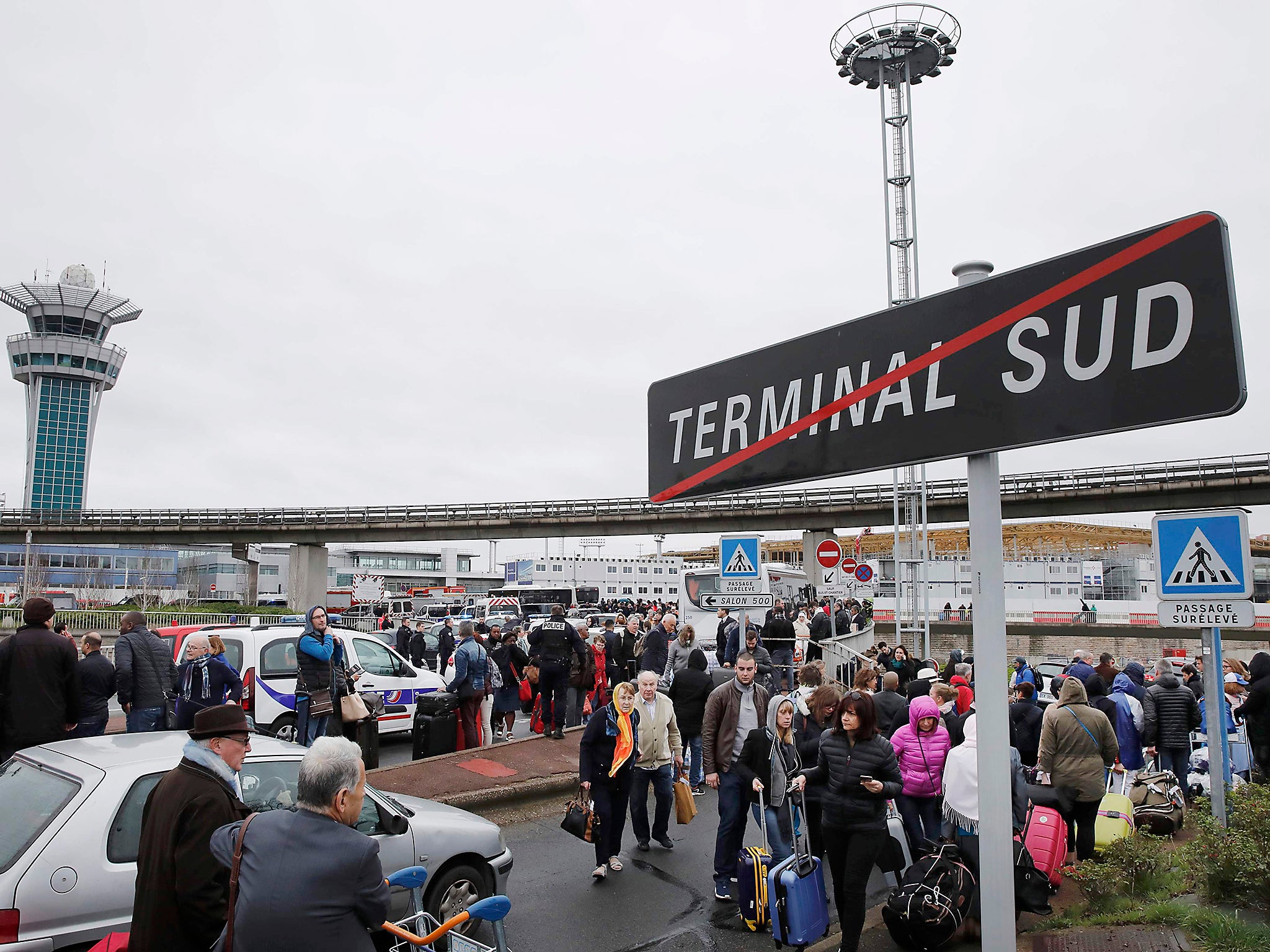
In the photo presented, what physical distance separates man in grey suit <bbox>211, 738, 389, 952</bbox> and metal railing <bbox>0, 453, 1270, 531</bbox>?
40.8m

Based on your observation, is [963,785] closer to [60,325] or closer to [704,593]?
[704,593]

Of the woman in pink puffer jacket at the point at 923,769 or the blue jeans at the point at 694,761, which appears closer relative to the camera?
the woman in pink puffer jacket at the point at 923,769

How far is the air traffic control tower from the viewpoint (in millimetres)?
99375

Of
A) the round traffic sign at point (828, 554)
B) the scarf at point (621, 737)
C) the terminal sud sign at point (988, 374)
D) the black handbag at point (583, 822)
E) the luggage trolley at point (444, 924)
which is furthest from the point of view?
the round traffic sign at point (828, 554)

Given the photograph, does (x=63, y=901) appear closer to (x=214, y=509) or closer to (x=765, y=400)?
(x=765, y=400)

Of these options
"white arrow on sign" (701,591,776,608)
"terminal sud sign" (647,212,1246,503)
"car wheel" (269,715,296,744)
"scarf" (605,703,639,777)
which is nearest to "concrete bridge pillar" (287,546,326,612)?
"car wheel" (269,715,296,744)

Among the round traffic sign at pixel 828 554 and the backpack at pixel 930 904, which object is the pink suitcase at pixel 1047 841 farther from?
the round traffic sign at pixel 828 554

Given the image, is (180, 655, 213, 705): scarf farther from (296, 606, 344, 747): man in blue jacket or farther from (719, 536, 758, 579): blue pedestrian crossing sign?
(719, 536, 758, 579): blue pedestrian crossing sign

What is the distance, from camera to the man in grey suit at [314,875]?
2768 mm

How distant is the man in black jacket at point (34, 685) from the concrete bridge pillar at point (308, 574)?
47.1 meters

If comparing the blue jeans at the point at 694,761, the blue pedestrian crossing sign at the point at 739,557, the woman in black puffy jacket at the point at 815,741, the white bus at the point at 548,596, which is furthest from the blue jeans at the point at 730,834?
the white bus at the point at 548,596

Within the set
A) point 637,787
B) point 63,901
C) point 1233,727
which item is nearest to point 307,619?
point 637,787

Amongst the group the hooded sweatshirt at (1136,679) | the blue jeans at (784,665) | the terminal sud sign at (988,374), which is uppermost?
the terminal sud sign at (988,374)

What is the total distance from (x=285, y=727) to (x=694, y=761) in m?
5.54
